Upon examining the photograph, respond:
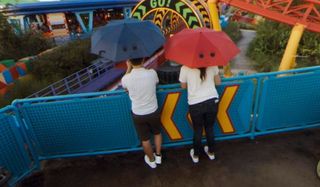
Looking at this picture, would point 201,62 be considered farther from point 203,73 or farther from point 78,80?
point 78,80

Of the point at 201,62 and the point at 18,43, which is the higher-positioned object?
the point at 201,62

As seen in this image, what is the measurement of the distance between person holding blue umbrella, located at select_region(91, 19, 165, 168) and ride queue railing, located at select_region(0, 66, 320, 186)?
37 centimetres

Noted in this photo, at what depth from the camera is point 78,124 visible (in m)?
3.58

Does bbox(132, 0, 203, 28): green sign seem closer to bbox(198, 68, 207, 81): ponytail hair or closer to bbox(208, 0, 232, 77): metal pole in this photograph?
bbox(208, 0, 232, 77): metal pole

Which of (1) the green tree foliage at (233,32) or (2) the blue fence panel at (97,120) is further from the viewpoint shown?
(1) the green tree foliage at (233,32)

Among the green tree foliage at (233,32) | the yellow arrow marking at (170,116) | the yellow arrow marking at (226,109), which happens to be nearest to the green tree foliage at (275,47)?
the green tree foliage at (233,32)

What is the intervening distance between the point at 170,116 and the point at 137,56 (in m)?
1.23

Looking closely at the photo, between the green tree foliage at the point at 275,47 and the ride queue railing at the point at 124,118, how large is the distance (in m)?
9.46

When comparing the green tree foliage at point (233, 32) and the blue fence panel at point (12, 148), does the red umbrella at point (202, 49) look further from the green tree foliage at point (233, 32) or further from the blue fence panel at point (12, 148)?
the green tree foliage at point (233, 32)

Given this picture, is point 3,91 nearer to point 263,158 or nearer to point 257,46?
point 263,158

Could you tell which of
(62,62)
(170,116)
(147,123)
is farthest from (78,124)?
(62,62)

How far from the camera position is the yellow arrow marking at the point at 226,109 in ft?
11.6

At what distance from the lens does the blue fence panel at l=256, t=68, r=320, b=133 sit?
11.7 ft

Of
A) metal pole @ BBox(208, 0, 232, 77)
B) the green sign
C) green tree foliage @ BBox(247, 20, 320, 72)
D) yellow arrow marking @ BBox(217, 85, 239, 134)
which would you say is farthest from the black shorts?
green tree foliage @ BBox(247, 20, 320, 72)
